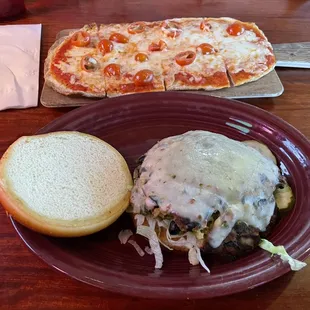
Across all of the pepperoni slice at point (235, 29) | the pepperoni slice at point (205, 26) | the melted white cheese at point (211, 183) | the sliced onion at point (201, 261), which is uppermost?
the melted white cheese at point (211, 183)

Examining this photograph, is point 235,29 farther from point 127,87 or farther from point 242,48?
point 127,87

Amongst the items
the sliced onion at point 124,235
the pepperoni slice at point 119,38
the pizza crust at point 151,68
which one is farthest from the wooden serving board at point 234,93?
the sliced onion at point 124,235

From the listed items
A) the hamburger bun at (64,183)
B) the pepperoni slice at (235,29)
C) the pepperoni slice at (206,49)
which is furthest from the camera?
the pepperoni slice at (235,29)

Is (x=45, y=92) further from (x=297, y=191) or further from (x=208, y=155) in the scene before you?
(x=297, y=191)

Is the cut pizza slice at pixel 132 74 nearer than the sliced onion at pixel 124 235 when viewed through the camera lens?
No

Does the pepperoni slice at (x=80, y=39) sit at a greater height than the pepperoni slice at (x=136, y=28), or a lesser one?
lesser

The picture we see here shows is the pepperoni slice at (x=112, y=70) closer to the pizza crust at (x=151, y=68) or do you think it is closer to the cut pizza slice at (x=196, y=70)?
the pizza crust at (x=151, y=68)

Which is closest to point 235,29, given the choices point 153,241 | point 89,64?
point 89,64
